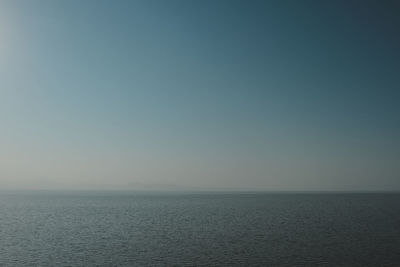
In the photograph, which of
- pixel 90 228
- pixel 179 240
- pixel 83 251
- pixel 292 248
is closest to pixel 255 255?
pixel 292 248

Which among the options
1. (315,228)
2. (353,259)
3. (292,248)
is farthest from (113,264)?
(315,228)

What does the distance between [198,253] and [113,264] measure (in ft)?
39.5

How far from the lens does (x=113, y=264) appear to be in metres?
43.8

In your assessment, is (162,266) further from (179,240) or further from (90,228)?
(90,228)

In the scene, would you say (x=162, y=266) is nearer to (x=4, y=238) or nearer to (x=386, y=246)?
(x=386, y=246)

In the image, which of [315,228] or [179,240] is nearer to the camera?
[179,240]

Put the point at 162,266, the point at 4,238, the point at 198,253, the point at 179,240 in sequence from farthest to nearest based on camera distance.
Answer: the point at 4,238 → the point at 179,240 → the point at 198,253 → the point at 162,266

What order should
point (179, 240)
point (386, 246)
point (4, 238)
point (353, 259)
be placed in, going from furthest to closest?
point (4, 238) → point (179, 240) → point (386, 246) → point (353, 259)

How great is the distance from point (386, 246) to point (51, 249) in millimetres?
50975

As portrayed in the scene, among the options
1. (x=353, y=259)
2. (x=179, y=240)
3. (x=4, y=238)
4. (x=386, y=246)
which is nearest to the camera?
(x=353, y=259)

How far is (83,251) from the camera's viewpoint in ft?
171

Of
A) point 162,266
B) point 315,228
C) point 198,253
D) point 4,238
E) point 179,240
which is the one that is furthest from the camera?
point 315,228

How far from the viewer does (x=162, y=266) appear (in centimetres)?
4228

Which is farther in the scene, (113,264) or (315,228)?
(315,228)
